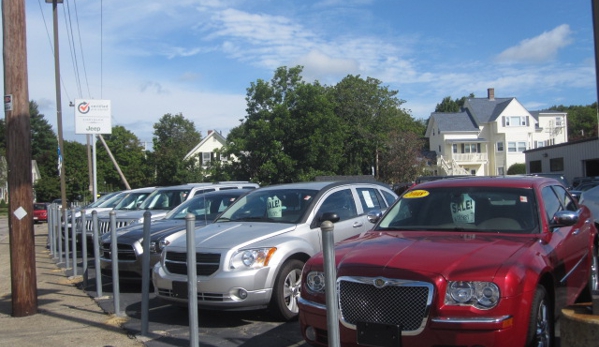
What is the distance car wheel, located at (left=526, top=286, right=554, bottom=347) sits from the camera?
4.37 m

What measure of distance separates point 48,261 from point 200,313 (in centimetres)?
860

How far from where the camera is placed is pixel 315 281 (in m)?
4.93

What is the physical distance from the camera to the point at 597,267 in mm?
7965

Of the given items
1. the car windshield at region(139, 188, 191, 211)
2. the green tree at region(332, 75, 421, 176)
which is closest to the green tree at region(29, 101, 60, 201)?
the green tree at region(332, 75, 421, 176)

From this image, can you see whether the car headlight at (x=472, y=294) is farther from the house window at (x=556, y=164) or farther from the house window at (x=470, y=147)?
the house window at (x=470, y=147)

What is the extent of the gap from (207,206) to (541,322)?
7056mm

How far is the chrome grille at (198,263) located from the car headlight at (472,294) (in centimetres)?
320

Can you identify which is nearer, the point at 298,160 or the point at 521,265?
the point at 521,265

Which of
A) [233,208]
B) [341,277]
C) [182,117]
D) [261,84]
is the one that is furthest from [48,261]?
[182,117]

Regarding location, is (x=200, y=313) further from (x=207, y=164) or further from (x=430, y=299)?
(x=207, y=164)

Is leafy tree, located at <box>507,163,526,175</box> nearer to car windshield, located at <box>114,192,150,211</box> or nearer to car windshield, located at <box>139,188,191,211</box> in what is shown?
car windshield, located at <box>114,192,150,211</box>

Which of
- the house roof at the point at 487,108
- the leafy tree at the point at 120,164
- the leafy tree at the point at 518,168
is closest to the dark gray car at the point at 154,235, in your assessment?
the leafy tree at the point at 120,164

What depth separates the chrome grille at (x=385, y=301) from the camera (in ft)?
13.9

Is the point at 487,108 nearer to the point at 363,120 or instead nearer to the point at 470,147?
the point at 470,147
